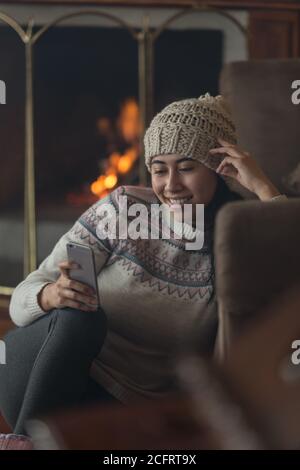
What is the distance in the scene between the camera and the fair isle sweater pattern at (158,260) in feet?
5.61

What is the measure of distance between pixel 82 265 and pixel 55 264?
0.18 m

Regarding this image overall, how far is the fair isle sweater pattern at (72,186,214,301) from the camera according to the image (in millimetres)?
1711

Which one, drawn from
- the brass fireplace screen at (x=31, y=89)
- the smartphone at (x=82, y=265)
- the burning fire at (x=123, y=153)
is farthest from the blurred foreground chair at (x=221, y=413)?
the burning fire at (x=123, y=153)

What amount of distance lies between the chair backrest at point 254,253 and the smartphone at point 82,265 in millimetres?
249

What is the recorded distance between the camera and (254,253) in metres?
1.40

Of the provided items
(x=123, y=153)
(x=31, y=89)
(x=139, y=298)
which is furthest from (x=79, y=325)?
(x=123, y=153)

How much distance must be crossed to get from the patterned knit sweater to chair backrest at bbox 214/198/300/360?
30 cm

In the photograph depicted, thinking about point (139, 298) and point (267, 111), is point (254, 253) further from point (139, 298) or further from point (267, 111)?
point (267, 111)

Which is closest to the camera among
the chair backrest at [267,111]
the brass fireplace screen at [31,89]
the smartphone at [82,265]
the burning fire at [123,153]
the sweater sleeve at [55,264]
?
the smartphone at [82,265]

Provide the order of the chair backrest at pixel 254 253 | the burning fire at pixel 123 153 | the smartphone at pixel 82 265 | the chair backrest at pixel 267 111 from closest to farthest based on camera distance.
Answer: the chair backrest at pixel 254 253 < the smartphone at pixel 82 265 < the chair backrest at pixel 267 111 < the burning fire at pixel 123 153

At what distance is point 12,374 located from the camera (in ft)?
5.61

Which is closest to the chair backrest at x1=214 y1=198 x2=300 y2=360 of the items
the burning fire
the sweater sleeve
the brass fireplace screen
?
the sweater sleeve

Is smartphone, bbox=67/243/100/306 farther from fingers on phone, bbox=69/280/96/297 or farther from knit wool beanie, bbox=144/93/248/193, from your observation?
knit wool beanie, bbox=144/93/248/193

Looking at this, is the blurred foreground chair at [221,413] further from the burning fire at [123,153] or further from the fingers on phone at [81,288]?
the burning fire at [123,153]
